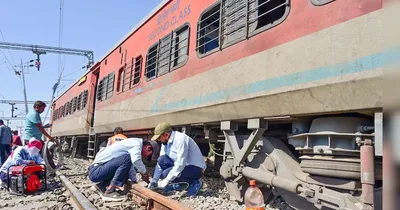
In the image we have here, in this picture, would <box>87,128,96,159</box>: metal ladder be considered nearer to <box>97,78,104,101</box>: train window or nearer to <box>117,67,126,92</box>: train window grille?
<box>97,78,104,101</box>: train window

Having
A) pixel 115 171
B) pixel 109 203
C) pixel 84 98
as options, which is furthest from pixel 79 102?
pixel 109 203

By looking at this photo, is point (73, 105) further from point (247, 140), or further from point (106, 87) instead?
point (247, 140)

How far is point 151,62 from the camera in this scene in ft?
23.7

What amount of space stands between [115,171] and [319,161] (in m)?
3.08

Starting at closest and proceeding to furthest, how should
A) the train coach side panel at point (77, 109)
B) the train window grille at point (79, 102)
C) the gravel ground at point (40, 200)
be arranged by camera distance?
the gravel ground at point (40, 200)
the train coach side panel at point (77, 109)
the train window grille at point (79, 102)

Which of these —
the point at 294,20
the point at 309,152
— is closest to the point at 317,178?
the point at 309,152

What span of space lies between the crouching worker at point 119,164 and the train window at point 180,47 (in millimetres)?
1557

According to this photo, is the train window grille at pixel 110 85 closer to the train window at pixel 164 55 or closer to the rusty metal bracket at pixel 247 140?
the train window at pixel 164 55

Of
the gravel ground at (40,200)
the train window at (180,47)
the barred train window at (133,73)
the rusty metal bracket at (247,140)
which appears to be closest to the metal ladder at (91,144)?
the barred train window at (133,73)

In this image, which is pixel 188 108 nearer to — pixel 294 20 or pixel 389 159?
pixel 294 20

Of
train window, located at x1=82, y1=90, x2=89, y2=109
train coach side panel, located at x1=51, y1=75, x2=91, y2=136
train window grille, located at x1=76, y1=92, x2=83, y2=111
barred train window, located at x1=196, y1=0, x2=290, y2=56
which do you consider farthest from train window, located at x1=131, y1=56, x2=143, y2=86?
train window grille, located at x1=76, y1=92, x2=83, y2=111

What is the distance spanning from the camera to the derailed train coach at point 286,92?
2.59 metres

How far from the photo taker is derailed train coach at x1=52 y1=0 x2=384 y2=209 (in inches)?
102

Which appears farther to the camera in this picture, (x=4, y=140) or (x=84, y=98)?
(x=84, y=98)
